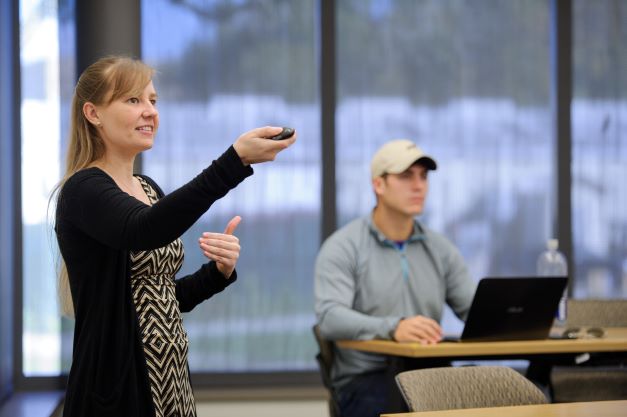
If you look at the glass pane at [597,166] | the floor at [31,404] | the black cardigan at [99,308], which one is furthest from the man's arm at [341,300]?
the glass pane at [597,166]

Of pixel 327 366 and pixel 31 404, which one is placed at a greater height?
pixel 327 366

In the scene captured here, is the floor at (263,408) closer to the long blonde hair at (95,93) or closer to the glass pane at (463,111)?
the glass pane at (463,111)

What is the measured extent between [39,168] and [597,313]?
9.60 feet

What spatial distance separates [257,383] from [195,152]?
1.37 meters

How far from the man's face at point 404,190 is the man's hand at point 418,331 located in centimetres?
60

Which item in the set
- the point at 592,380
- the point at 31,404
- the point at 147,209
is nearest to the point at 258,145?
the point at 147,209

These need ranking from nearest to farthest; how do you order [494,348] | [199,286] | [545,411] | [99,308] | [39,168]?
1. [99,308]
2. [545,411]
3. [199,286]
4. [494,348]
5. [39,168]

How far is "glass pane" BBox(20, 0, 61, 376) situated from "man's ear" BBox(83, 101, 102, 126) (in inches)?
117

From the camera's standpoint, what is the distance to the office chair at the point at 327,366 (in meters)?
3.76

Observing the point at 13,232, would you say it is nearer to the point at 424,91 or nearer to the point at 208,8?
the point at 208,8

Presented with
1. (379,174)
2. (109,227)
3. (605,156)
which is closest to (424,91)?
(605,156)

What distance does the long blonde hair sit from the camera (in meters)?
2.14

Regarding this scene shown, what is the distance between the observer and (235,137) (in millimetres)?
5457

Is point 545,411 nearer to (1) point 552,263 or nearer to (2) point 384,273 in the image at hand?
(2) point 384,273
